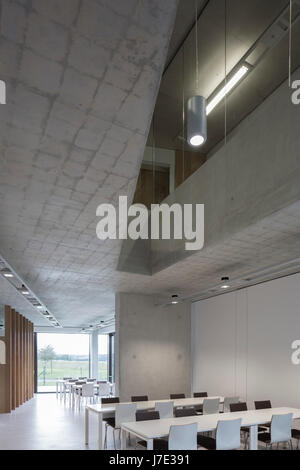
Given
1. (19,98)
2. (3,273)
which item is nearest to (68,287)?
(3,273)

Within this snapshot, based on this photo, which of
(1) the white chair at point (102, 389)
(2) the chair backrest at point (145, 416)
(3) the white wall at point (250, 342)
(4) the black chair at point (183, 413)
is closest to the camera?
(2) the chair backrest at point (145, 416)

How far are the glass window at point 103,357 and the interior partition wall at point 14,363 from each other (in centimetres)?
878

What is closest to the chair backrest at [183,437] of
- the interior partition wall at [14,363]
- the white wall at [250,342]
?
the white wall at [250,342]

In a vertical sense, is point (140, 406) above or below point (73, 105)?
below

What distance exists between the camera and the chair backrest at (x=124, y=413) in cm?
713

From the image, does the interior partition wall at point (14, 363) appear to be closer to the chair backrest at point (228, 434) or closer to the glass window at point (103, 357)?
the glass window at point (103, 357)

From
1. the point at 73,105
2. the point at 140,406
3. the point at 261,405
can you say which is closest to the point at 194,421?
→ the point at 140,406

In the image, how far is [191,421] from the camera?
6184 millimetres

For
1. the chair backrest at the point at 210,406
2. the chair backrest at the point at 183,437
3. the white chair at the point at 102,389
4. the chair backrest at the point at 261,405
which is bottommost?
the white chair at the point at 102,389

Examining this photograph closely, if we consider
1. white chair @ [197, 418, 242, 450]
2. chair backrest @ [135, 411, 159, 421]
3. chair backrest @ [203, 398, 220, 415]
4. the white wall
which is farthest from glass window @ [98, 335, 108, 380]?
white chair @ [197, 418, 242, 450]

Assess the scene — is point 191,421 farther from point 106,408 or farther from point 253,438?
point 106,408

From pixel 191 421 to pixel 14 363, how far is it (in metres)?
10.5

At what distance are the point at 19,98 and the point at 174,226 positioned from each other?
466 centimetres

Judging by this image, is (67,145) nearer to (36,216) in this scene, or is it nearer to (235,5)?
(36,216)
